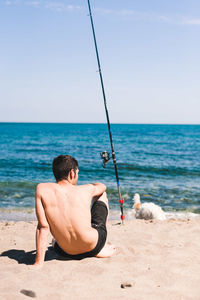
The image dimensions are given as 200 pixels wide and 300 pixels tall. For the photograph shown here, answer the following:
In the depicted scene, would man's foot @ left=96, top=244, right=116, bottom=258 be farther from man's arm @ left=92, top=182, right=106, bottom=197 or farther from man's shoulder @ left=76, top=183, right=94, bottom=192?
man's shoulder @ left=76, top=183, right=94, bottom=192

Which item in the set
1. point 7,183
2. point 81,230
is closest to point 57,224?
point 81,230

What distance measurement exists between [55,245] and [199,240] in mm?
2361

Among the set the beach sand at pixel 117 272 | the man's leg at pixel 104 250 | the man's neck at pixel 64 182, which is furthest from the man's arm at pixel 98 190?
the beach sand at pixel 117 272

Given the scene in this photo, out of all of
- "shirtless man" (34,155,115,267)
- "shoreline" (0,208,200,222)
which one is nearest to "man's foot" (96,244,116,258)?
"shirtless man" (34,155,115,267)

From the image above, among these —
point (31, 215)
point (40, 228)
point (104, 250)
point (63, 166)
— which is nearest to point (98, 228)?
point (104, 250)

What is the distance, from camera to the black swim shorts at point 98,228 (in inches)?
141

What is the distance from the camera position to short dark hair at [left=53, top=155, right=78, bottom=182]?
3326 millimetres

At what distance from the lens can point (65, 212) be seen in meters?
3.24

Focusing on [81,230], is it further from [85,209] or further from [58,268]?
[58,268]

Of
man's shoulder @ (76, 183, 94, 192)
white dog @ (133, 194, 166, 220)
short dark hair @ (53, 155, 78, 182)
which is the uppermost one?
short dark hair @ (53, 155, 78, 182)

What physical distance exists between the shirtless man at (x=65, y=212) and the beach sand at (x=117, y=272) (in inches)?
9.2

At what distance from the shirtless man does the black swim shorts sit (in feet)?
0.21

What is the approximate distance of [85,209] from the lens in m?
3.31

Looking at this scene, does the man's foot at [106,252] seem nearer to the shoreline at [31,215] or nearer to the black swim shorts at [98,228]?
the black swim shorts at [98,228]
